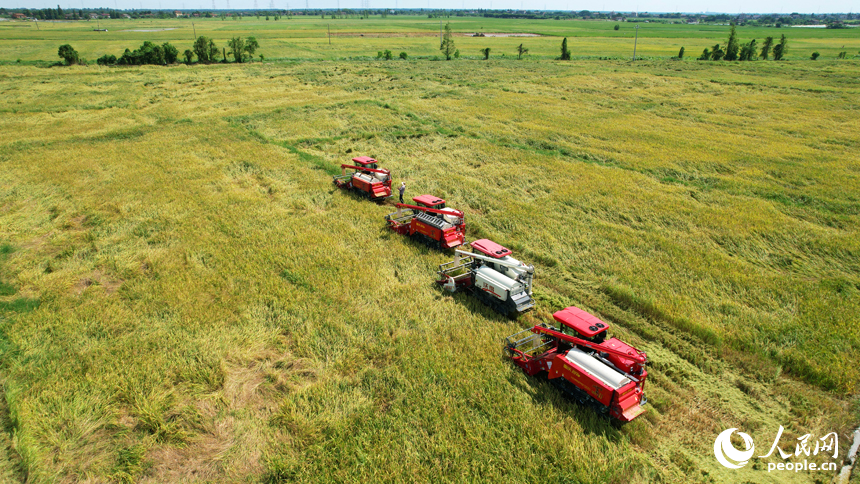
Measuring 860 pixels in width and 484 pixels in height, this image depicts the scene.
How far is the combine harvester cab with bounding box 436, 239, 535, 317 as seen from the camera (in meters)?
12.3

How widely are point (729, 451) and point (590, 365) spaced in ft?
10.1

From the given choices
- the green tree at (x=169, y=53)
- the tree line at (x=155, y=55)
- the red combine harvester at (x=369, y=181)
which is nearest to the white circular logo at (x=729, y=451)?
the red combine harvester at (x=369, y=181)

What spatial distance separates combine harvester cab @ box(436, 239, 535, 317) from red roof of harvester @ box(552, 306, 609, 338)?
69.9 inches

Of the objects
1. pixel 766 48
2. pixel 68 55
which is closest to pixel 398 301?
pixel 68 55

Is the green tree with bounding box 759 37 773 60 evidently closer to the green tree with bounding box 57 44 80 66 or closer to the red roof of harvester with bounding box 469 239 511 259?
the red roof of harvester with bounding box 469 239 511 259

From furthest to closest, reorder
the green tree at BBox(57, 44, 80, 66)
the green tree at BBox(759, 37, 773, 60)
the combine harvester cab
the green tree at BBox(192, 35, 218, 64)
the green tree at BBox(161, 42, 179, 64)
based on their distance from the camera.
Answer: the green tree at BBox(759, 37, 773, 60) < the green tree at BBox(192, 35, 218, 64) < the green tree at BBox(161, 42, 179, 64) < the green tree at BBox(57, 44, 80, 66) < the combine harvester cab

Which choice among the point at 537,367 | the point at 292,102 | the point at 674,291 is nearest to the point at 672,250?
the point at 674,291

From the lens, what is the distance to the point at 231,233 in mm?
17859

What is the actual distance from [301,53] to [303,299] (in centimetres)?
8912

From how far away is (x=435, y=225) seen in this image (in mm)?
16094

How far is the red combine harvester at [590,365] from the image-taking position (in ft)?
29.4

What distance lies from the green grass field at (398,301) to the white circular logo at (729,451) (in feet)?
0.52

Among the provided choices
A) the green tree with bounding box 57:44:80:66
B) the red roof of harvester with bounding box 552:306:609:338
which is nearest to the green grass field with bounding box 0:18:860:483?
the red roof of harvester with bounding box 552:306:609:338

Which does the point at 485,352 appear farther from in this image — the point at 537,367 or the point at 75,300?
the point at 75,300
